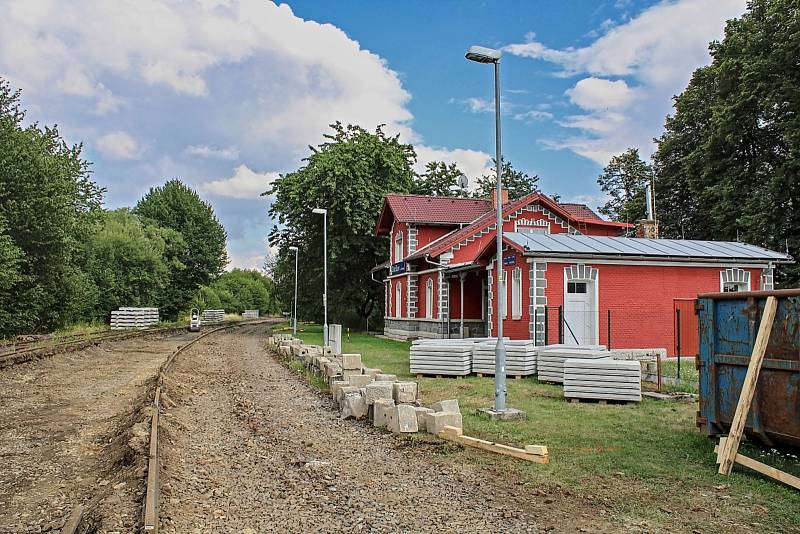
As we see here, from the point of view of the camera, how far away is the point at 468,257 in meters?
29.0

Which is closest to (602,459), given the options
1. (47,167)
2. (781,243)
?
(781,243)

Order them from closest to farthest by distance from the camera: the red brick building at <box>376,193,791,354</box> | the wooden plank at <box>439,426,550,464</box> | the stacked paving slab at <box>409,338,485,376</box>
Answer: the wooden plank at <box>439,426,550,464</box> → the stacked paving slab at <box>409,338,485,376</box> → the red brick building at <box>376,193,791,354</box>

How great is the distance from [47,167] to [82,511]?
2614cm

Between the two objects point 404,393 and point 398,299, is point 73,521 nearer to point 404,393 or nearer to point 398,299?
point 404,393

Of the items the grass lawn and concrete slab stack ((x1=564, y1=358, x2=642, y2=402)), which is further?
concrete slab stack ((x1=564, y1=358, x2=642, y2=402))

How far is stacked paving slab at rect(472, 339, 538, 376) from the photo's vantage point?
53.0 ft

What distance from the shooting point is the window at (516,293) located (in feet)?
65.7

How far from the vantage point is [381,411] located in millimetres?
10320

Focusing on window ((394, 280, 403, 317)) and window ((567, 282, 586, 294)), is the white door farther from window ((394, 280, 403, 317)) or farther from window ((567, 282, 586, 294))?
window ((394, 280, 403, 317))

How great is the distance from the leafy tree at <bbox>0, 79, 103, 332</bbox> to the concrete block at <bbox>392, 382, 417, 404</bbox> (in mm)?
18358

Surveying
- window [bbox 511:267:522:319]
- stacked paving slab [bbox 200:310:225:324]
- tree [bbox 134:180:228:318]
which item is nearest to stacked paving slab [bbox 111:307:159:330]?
tree [bbox 134:180:228:318]

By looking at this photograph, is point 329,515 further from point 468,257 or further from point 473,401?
point 468,257

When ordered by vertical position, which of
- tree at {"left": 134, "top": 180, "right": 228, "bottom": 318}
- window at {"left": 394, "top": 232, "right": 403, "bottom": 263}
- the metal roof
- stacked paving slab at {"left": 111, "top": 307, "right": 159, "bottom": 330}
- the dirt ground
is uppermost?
tree at {"left": 134, "top": 180, "right": 228, "bottom": 318}

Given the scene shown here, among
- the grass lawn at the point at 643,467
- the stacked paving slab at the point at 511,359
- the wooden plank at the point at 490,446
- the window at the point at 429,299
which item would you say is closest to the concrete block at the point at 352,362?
the stacked paving slab at the point at 511,359
